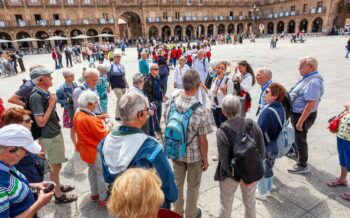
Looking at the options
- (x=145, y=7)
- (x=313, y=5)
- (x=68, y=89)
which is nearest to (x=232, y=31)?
(x=313, y=5)

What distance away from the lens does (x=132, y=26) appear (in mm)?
50219

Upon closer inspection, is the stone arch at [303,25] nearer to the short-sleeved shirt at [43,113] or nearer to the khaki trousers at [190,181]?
the khaki trousers at [190,181]

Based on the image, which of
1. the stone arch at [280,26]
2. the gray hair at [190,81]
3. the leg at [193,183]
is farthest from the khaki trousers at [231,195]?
the stone arch at [280,26]

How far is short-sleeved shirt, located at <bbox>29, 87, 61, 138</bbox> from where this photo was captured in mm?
2795

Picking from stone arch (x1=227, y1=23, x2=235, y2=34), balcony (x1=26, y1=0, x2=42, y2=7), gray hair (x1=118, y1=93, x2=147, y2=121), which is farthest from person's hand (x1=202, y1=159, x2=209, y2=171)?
stone arch (x1=227, y1=23, x2=235, y2=34)

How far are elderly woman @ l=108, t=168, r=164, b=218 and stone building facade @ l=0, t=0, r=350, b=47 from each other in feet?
131

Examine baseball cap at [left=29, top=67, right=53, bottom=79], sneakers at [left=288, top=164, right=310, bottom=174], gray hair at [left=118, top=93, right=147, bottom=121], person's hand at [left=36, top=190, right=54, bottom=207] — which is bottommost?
sneakers at [left=288, top=164, right=310, bottom=174]

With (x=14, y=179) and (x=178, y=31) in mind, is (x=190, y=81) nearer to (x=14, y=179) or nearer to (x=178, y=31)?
(x=14, y=179)

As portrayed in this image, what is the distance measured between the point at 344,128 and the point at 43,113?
3743 millimetres

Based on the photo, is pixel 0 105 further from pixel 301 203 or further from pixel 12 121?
pixel 301 203

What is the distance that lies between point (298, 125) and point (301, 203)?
3.53 feet

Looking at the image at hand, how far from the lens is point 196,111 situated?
231 cm

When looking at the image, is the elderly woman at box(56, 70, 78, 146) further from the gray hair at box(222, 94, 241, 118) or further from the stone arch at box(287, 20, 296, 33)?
the stone arch at box(287, 20, 296, 33)

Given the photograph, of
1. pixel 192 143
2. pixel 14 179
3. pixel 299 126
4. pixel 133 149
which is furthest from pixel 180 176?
pixel 299 126
